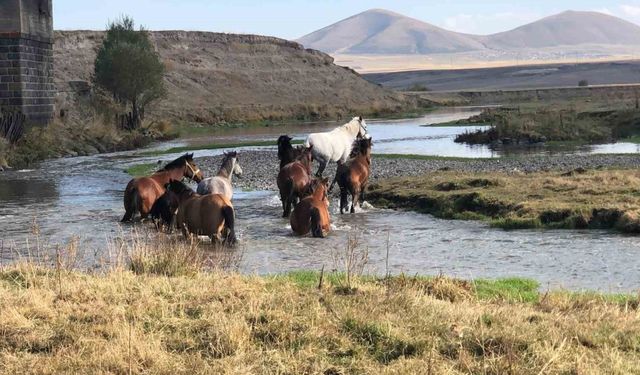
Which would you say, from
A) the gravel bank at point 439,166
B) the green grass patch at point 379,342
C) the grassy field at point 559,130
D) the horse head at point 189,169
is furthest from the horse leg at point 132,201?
the grassy field at point 559,130

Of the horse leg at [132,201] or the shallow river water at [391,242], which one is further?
the horse leg at [132,201]

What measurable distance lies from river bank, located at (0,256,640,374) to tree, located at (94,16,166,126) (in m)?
51.7

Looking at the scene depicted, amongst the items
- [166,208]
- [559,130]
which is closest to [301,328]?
[166,208]

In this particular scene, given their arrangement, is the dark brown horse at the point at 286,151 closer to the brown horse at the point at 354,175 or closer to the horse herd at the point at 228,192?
the horse herd at the point at 228,192

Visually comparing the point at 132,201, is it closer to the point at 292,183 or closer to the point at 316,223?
the point at 292,183

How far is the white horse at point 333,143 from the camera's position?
68.1 ft

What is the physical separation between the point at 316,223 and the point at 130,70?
48802 mm

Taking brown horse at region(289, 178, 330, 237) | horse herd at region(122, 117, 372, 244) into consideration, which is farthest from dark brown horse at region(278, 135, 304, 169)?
brown horse at region(289, 178, 330, 237)

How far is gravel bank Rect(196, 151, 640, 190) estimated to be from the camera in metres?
24.8

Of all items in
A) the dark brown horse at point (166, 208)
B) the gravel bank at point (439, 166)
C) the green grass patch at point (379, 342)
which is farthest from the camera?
the gravel bank at point (439, 166)

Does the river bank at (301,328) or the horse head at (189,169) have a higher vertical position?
the horse head at (189,169)

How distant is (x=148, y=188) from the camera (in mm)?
16594

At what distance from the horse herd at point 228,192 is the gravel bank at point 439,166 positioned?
4415 mm

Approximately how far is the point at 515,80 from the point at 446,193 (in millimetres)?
154867
